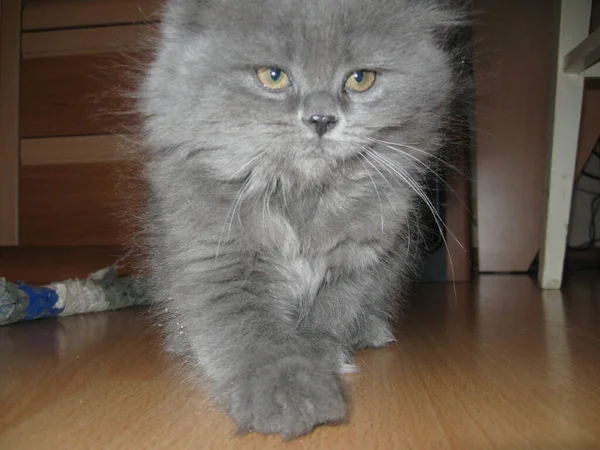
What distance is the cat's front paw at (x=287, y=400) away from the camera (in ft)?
2.33

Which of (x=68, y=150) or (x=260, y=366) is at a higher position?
(x=68, y=150)

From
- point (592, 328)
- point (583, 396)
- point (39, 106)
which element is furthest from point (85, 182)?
point (583, 396)

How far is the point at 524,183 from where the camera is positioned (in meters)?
2.36

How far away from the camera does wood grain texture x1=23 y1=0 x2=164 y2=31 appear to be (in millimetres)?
2635

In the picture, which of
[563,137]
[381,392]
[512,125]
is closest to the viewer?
[381,392]

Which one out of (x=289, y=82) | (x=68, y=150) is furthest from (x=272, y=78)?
(x=68, y=150)

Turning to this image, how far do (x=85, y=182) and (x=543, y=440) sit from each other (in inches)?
94.0

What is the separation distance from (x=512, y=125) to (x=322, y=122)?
167 centimetres

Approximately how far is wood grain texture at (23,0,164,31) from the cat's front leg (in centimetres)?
206

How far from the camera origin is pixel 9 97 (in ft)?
8.93

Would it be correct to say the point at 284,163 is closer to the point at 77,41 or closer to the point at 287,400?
the point at 287,400

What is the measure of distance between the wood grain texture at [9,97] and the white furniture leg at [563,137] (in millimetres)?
2303

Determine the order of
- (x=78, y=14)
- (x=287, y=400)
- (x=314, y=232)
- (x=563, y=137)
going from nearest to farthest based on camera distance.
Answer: (x=287, y=400), (x=314, y=232), (x=563, y=137), (x=78, y=14)

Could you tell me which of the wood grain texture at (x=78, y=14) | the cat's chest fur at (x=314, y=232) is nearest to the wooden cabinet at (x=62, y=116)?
the wood grain texture at (x=78, y=14)
